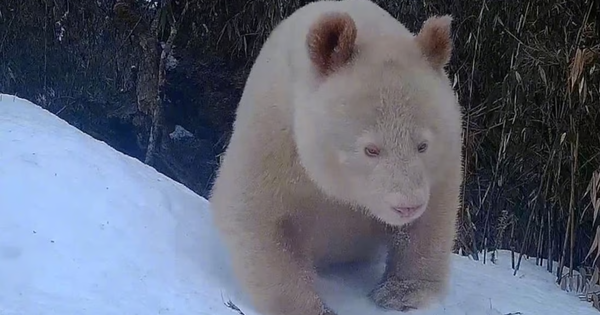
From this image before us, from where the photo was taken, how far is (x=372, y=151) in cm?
284

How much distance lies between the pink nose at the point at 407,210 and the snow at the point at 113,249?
68 centimetres

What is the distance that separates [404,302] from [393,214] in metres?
0.72

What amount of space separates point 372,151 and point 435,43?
22.3 inches

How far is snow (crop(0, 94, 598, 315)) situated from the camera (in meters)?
2.65

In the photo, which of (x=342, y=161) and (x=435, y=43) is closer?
(x=342, y=161)

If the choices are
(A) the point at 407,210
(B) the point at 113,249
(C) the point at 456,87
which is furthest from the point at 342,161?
(C) the point at 456,87

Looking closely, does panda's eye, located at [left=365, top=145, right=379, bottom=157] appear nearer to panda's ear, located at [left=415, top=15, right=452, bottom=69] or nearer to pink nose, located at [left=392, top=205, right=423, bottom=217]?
pink nose, located at [left=392, top=205, right=423, bottom=217]

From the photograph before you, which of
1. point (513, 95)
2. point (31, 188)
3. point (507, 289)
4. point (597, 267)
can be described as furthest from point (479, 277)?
point (31, 188)

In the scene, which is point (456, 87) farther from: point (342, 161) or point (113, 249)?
point (113, 249)

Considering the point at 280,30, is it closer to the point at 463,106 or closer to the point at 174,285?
the point at 174,285

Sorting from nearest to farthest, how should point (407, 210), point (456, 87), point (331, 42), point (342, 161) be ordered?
point (407, 210) → point (342, 161) → point (331, 42) → point (456, 87)

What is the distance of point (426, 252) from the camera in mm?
3436

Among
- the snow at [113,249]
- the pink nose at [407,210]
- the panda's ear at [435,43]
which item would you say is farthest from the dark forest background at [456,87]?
the pink nose at [407,210]

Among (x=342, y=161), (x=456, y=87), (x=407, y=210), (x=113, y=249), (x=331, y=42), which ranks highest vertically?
(x=331, y=42)
